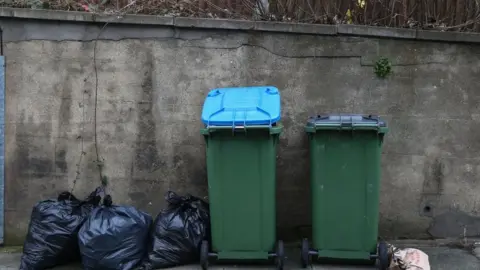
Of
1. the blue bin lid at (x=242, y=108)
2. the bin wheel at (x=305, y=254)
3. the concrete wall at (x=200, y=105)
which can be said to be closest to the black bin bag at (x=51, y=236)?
the concrete wall at (x=200, y=105)

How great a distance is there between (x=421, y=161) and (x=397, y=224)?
66cm

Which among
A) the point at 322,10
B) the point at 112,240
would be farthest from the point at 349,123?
the point at 112,240

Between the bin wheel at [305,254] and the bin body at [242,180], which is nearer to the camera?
the bin body at [242,180]

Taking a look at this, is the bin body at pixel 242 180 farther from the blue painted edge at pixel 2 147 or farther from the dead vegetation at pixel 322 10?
the blue painted edge at pixel 2 147

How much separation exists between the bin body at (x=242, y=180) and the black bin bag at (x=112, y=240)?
68cm

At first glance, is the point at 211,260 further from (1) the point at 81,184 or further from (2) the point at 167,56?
(2) the point at 167,56

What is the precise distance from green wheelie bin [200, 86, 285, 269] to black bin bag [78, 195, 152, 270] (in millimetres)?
592

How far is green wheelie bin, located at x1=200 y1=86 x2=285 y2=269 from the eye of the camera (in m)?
4.26

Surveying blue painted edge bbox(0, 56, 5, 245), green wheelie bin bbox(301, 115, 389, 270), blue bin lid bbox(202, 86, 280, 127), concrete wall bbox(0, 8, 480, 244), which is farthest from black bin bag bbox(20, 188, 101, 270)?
green wheelie bin bbox(301, 115, 389, 270)

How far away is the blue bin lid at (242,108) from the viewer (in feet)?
13.8

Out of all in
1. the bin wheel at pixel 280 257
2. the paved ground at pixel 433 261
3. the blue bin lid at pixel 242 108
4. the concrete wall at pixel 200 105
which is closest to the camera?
→ the blue bin lid at pixel 242 108

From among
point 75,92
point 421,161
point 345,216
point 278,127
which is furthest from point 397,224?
point 75,92

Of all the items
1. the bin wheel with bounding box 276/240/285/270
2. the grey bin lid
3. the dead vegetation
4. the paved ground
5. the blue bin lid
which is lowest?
the paved ground

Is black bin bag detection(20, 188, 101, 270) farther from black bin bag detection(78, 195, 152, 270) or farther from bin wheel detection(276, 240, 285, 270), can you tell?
bin wheel detection(276, 240, 285, 270)
